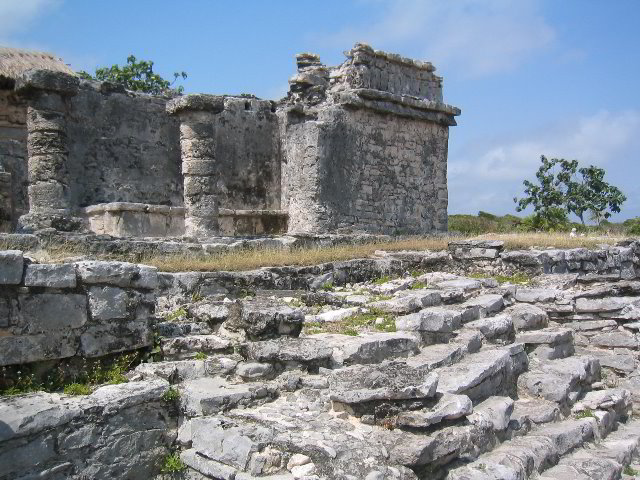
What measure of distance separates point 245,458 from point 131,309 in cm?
172

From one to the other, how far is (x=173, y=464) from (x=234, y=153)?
37.1 ft

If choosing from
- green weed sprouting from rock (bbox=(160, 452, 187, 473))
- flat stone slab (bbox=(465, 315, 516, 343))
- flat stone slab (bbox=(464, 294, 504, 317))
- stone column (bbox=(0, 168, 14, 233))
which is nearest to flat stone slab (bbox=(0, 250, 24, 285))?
green weed sprouting from rock (bbox=(160, 452, 187, 473))

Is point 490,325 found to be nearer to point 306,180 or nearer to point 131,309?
point 131,309

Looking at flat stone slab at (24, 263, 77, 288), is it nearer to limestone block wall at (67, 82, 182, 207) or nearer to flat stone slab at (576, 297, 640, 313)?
flat stone slab at (576, 297, 640, 313)

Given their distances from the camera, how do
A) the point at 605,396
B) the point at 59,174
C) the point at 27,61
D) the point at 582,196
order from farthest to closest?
1. the point at 582,196
2. the point at 27,61
3. the point at 59,174
4. the point at 605,396

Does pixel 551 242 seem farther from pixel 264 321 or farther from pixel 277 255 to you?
pixel 264 321

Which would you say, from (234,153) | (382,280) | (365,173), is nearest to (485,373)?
(382,280)

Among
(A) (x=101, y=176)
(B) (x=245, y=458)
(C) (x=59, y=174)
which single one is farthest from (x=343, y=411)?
(A) (x=101, y=176)

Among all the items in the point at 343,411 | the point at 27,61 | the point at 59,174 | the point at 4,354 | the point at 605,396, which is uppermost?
the point at 27,61

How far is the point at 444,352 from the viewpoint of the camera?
5.87 meters

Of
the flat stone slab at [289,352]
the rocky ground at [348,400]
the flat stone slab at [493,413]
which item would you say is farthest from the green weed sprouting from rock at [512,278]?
the flat stone slab at [289,352]

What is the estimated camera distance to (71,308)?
4762mm

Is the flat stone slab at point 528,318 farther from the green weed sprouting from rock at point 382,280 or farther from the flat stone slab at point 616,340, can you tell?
the green weed sprouting from rock at point 382,280

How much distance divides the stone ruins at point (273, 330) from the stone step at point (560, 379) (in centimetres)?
3
